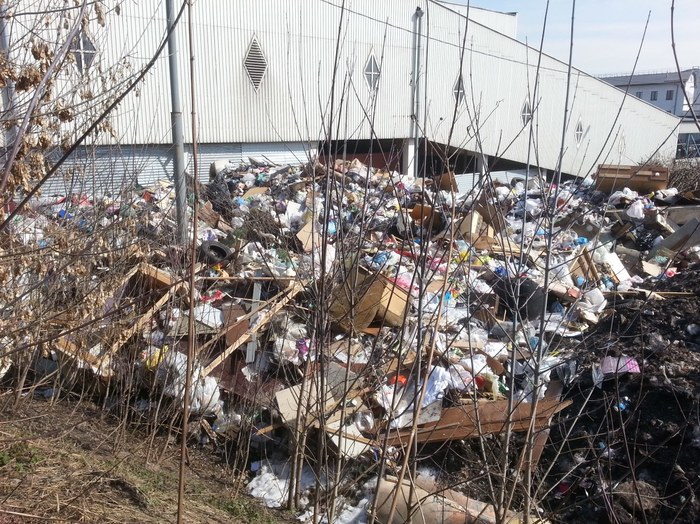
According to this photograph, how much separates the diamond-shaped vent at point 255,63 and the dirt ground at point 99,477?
12.1m

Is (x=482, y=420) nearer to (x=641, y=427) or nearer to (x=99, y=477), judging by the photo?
(x=641, y=427)

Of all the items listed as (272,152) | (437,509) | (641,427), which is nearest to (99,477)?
(437,509)

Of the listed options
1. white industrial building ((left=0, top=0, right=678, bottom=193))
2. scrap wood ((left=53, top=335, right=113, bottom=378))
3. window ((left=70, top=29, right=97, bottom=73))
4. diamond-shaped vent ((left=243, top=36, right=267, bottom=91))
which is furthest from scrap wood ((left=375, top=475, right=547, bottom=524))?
diamond-shaped vent ((left=243, top=36, right=267, bottom=91))

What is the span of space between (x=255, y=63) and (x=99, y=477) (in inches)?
556

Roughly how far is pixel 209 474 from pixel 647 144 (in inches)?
1052

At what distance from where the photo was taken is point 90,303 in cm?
439

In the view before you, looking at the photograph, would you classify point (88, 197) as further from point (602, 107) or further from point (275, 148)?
point (602, 107)

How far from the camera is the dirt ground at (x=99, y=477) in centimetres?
319

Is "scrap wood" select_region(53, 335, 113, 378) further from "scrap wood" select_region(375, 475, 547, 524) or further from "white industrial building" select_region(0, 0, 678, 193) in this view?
"white industrial building" select_region(0, 0, 678, 193)

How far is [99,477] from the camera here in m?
3.21

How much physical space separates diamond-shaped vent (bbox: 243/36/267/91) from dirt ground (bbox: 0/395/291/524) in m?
12.1

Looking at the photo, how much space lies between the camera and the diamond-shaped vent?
15.6 meters

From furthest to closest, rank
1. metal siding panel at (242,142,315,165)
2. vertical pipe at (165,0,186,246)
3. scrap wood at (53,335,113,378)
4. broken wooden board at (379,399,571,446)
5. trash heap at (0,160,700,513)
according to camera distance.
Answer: metal siding panel at (242,142,315,165)
vertical pipe at (165,0,186,246)
broken wooden board at (379,399,571,446)
scrap wood at (53,335,113,378)
trash heap at (0,160,700,513)

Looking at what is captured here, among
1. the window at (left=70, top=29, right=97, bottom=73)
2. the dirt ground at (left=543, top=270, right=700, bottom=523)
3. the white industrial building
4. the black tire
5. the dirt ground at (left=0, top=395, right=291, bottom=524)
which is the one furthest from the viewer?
the white industrial building
